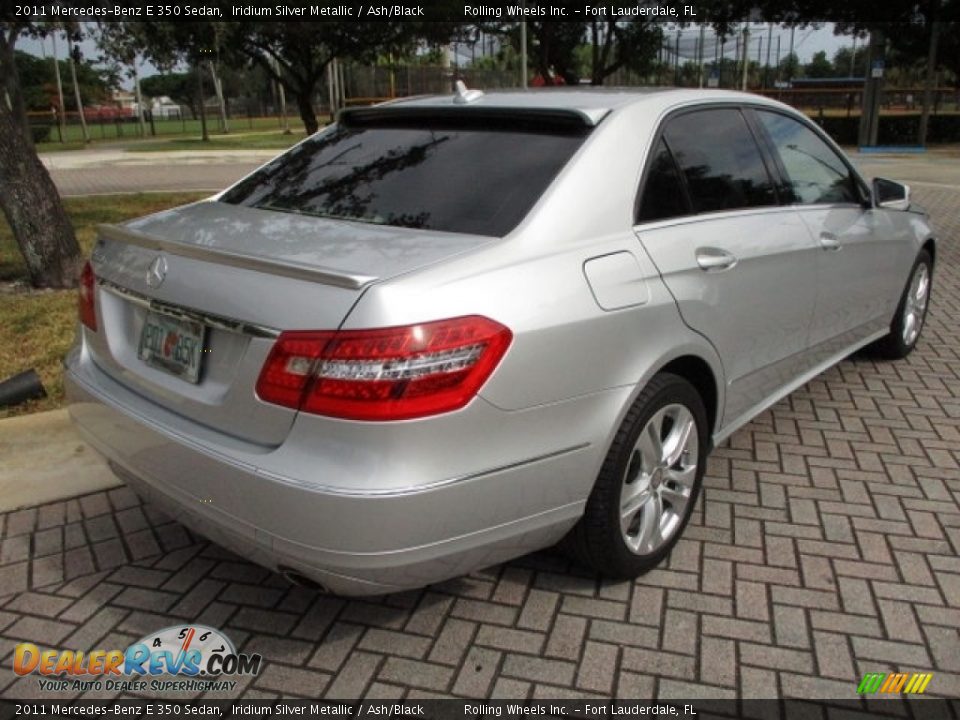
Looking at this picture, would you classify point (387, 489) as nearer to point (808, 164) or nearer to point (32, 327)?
point (808, 164)

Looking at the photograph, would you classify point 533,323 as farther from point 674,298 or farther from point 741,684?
point 741,684

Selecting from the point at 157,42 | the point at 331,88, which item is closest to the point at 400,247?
the point at 157,42

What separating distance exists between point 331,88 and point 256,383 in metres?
29.8

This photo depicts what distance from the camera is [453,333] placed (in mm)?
2141

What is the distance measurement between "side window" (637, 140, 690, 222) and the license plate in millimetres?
1437

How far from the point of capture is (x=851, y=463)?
12.5 feet

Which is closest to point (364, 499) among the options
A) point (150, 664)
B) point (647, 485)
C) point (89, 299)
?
point (150, 664)

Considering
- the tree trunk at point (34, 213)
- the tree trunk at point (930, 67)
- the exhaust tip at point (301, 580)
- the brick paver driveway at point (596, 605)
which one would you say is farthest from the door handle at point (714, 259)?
the tree trunk at point (930, 67)

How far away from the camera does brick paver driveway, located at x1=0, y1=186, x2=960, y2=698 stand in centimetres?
246

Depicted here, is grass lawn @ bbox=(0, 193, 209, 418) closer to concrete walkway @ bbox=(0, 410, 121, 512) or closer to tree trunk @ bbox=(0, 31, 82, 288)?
tree trunk @ bbox=(0, 31, 82, 288)

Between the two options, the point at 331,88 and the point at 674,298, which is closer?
the point at 674,298

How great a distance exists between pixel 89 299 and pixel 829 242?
3.06 metres

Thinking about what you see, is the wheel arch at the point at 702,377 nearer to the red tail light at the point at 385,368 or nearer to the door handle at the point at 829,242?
the red tail light at the point at 385,368

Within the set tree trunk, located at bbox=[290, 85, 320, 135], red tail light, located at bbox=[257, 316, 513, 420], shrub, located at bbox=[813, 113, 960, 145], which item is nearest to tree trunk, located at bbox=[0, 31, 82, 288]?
red tail light, located at bbox=[257, 316, 513, 420]
